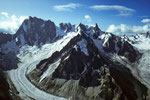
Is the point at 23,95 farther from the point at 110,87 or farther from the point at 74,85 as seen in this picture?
the point at 110,87

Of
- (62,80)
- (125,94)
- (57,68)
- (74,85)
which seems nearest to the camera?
(125,94)

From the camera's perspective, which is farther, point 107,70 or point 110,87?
point 107,70

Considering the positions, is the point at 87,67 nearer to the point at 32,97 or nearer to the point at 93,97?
the point at 93,97

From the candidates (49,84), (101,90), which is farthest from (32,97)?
(101,90)

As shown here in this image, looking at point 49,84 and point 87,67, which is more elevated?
point 87,67

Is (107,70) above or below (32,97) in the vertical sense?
above

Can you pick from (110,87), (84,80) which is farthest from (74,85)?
(110,87)

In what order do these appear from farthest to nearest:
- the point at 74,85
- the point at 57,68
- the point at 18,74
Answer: the point at 18,74
the point at 57,68
the point at 74,85

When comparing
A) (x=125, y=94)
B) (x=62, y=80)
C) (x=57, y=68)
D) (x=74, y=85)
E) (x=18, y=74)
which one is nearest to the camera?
(x=125, y=94)

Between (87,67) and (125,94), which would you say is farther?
(87,67)
